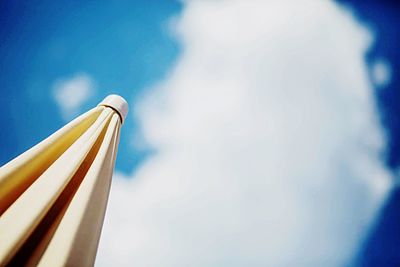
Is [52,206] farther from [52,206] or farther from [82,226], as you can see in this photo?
[82,226]

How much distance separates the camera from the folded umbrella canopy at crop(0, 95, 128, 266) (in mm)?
657

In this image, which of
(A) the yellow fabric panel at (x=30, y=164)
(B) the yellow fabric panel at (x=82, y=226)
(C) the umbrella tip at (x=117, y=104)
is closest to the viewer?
(B) the yellow fabric panel at (x=82, y=226)

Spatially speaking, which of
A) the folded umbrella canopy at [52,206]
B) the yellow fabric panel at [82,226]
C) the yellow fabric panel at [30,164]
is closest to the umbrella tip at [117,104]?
the yellow fabric panel at [30,164]

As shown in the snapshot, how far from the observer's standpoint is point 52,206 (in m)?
0.85

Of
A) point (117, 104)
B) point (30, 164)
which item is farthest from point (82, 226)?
point (117, 104)

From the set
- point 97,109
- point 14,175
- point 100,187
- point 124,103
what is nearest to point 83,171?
point 100,187

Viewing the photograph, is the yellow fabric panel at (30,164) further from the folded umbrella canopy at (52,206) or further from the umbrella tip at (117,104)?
the umbrella tip at (117,104)

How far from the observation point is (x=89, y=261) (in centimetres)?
72

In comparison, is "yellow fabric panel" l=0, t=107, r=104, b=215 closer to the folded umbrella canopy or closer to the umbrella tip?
the folded umbrella canopy

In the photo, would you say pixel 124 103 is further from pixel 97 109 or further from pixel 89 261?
pixel 89 261

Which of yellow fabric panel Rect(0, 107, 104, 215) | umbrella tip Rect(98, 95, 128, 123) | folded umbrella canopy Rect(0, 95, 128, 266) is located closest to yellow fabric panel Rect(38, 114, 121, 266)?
folded umbrella canopy Rect(0, 95, 128, 266)

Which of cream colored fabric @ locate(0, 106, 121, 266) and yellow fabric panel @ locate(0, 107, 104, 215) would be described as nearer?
cream colored fabric @ locate(0, 106, 121, 266)

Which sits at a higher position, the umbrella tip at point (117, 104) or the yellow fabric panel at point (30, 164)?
the umbrella tip at point (117, 104)

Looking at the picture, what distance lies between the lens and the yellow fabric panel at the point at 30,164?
784 millimetres
